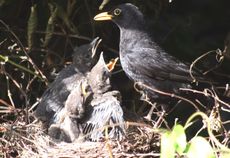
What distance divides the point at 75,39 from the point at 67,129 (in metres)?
0.78

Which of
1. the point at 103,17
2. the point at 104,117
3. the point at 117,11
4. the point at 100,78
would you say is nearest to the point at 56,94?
the point at 100,78

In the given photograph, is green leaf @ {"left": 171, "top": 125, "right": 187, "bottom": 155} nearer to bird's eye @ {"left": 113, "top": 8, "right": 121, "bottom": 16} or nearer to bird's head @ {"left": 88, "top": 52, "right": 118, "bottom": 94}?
bird's head @ {"left": 88, "top": 52, "right": 118, "bottom": 94}

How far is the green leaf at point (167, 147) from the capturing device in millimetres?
2734

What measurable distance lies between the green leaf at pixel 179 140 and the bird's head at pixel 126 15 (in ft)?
5.40

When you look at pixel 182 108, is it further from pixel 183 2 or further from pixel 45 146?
pixel 45 146

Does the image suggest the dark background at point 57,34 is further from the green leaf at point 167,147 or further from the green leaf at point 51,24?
the green leaf at point 167,147

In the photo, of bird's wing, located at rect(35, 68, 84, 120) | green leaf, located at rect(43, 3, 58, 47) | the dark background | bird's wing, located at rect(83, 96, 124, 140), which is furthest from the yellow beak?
bird's wing, located at rect(83, 96, 124, 140)

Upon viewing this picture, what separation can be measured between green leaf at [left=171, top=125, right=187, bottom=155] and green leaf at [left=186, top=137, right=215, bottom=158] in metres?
0.04

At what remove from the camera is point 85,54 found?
4.40 meters

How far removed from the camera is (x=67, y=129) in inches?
157

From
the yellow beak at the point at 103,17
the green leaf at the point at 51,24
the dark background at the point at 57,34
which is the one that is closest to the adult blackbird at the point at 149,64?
the yellow beak at the point at 103,17

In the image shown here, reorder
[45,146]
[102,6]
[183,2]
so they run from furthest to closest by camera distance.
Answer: [183,2] < [102,6] < [45,146]

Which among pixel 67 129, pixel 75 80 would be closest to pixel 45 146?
pixel 67 129

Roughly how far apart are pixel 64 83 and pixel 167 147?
1629mm
